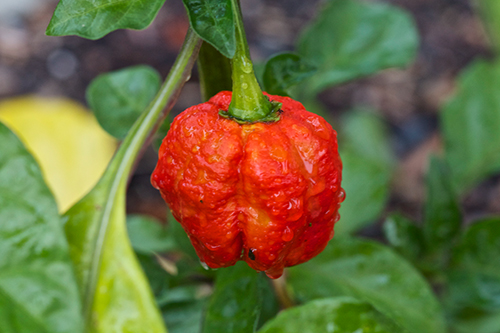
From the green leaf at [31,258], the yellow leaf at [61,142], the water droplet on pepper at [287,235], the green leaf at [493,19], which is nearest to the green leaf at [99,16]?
the green leaf at [31,258]

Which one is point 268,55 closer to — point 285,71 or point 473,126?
point 473,126

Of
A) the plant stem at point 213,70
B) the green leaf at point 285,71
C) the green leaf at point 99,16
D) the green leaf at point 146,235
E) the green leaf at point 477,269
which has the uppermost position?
the green leaf at point 99,16

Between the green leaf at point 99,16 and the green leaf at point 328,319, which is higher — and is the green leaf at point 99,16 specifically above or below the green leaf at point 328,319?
above

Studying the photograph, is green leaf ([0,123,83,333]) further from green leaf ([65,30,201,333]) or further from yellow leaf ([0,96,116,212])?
yellow leaf ([0,96,116,212])

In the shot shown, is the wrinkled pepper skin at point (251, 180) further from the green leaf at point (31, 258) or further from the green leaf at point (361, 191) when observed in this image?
the green leaf at point (361, 191)

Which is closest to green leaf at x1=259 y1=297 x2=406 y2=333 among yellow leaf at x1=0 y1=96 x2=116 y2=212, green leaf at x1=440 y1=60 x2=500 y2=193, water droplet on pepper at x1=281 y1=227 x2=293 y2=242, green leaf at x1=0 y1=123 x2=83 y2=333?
water droplet on pepper at x1=281 y1=227 x2=293 y2=242

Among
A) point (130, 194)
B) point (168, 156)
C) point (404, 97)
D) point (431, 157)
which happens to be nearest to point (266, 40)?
point (404, 97)

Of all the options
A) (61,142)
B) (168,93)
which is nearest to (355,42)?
(168,93)
